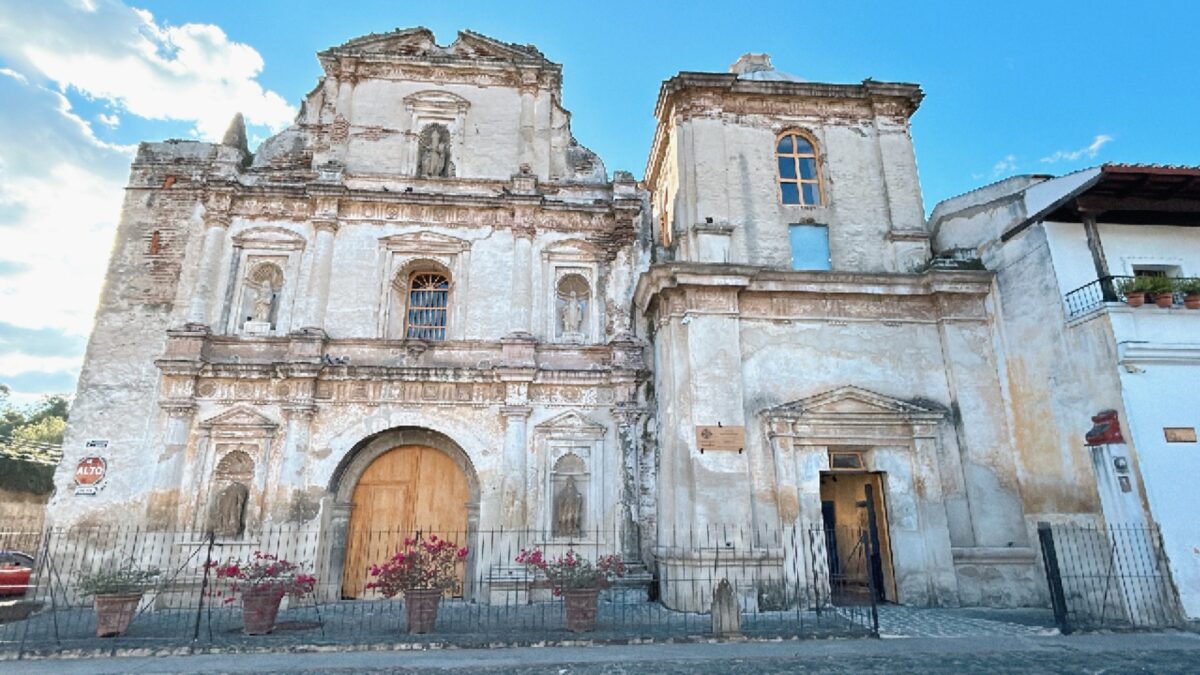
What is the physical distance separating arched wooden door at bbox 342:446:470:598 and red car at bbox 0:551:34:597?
5777 mm

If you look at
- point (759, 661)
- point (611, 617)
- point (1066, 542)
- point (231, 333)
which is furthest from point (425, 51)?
point (1066, 542)

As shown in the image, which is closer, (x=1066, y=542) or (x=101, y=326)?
(x=1066, y=542)

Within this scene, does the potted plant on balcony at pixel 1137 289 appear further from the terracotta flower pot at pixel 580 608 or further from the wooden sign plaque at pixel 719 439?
the terracotta flower pot at pixel 580 608

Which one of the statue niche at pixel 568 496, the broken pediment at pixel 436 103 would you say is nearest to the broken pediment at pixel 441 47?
the broken pediment at pixel 436 103

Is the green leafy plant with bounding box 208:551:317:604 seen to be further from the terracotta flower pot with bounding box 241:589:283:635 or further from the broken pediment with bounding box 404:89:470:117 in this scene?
the broken pediment with bounding box 404:89:470:117

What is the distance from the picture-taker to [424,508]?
13.5 meters

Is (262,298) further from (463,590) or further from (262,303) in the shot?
(463,590)

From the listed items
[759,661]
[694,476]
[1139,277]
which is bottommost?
[759,661]

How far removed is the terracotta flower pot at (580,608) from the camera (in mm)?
9156

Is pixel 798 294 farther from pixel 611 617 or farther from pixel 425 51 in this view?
pixel 425 51

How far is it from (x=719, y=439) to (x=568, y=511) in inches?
145

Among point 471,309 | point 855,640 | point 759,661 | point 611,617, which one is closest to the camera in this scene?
point 759,661

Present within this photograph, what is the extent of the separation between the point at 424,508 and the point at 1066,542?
11949 mm

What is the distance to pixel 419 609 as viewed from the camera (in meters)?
9.08
